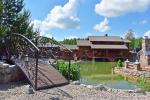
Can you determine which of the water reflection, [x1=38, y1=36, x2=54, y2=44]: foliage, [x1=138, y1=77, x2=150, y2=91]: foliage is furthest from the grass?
[x1=38, y1=36, x2=54, y2=44]: foliage

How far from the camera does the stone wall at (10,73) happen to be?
9.95 meters

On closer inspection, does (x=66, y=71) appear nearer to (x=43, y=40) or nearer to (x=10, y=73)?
(x=43, y=40)

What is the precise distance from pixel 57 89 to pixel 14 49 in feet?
12.4

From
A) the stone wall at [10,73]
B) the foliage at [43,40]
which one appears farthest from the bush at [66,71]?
the stone wall at [10,73]

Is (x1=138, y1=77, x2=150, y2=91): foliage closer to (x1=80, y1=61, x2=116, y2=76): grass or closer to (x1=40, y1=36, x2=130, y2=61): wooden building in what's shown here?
(x1=80, y1=61, x2=116, y2=76): grass

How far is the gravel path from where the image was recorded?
809 centimetres

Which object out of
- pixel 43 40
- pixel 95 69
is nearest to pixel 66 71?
pixel 43 40

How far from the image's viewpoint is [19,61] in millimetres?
10945

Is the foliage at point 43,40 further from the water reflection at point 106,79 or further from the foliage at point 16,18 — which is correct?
the foliage at point 16,18

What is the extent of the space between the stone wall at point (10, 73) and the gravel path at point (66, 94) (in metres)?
0.38

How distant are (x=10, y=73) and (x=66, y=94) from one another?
2.52 m

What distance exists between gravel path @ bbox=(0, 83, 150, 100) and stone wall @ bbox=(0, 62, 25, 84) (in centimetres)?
38

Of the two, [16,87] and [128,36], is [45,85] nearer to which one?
[16,87]

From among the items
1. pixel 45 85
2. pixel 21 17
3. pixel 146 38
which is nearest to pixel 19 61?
pixel 45 85
